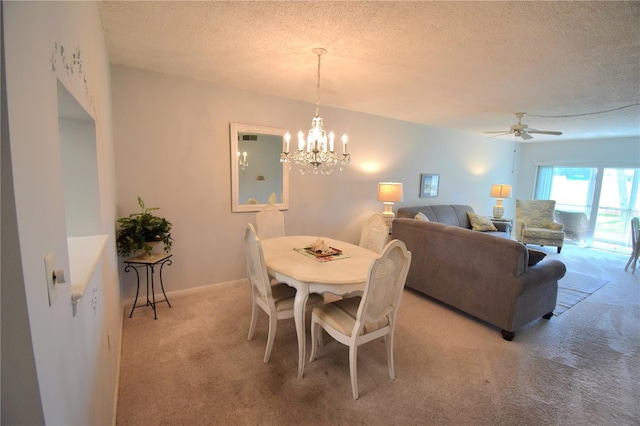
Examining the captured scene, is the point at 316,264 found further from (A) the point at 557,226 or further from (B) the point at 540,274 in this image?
(A) the point at 557,226

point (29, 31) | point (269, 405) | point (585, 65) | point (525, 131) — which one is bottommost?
point (269, 405)

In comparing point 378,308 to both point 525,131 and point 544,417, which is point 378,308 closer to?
point 544,417

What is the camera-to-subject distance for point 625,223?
5805mm

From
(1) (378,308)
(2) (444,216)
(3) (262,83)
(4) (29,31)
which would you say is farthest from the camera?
(2) (444,216)

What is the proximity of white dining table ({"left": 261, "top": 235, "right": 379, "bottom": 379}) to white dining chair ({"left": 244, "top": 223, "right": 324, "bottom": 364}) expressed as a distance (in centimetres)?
10

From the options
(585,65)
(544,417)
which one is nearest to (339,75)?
(585,65)

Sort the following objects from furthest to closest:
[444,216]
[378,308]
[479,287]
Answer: [444,216] < [479,287] < [378,308]

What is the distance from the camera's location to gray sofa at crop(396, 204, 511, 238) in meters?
4.86

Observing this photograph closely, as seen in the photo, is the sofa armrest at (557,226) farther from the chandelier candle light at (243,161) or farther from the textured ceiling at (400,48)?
the chandelier candle light at (243,161)

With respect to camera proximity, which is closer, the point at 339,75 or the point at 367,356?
the point at 367,356

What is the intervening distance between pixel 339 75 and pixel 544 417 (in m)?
3.04

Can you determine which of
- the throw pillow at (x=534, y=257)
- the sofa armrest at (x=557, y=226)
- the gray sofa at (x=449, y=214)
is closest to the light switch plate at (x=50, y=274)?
the throw pillow at (x=534, y=257)

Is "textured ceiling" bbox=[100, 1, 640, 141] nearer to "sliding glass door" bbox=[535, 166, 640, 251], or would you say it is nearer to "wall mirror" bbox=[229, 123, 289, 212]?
"wall mirror" bbox=[229, 123, 289, 212]

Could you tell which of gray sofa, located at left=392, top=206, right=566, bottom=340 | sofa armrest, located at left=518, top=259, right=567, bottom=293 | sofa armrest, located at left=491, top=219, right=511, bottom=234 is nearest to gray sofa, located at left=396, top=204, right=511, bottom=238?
sofa armrest, located at left=491, top=219, right=511, bottom=234
